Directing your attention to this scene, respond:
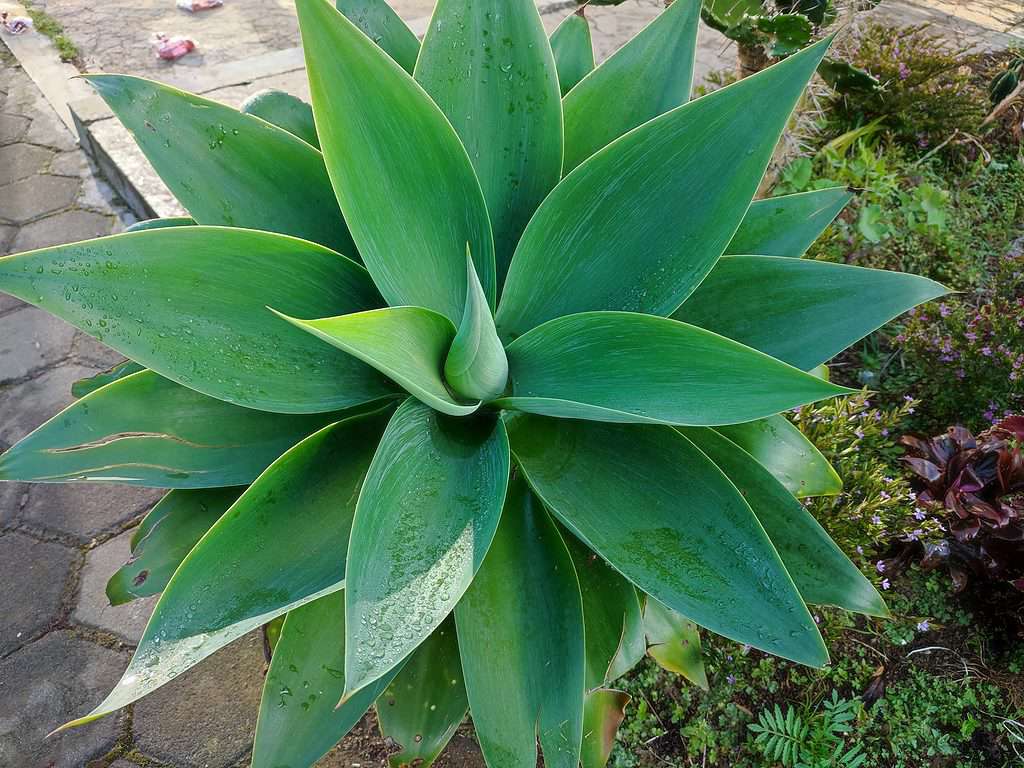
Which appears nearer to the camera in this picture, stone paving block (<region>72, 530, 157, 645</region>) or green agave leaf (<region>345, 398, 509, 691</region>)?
green agave leaf (<region>345, 398, 509, 691</region>)

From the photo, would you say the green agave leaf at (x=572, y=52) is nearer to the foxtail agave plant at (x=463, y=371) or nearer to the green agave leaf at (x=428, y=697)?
the foxtail agave plant at (x=463, y=371)

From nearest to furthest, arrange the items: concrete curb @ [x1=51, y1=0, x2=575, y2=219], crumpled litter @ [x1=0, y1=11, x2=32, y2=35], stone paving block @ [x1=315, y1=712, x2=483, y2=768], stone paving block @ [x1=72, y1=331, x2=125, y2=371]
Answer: stone paving block @ [x1=315, y1=712, x2=483, y2=768] < stone paving block @ [x1=72, y1=331, x2=125, y2=371] < concrete curb @ [x1=51, y1=0, x2=575, y2=219] < crumpled litter @ [x1=0, y1=11, x2=32, y2=35]

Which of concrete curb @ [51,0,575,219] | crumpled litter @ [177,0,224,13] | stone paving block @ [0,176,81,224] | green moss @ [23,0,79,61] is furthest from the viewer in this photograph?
crumpled litter @ [177,0,224,13]

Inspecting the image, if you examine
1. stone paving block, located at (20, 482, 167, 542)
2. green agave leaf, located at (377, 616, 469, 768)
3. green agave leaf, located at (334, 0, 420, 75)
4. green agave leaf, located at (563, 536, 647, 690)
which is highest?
green agave leaf, located at (334, 0, 420, 75)

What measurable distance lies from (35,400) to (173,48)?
2.12m

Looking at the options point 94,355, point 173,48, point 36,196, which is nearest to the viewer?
point 94,355

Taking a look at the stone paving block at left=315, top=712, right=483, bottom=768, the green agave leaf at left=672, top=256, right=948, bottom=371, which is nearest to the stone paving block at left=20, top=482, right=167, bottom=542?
the stone paving block at left=315, top=712, right=483, bottom=768

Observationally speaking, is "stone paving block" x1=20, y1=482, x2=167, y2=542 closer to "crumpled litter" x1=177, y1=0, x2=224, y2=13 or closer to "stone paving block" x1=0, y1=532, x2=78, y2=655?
"stone paving block" x1=0, y1=532, x2=78, y2=655

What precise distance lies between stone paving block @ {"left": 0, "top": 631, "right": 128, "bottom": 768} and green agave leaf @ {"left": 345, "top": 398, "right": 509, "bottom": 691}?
1.30 m

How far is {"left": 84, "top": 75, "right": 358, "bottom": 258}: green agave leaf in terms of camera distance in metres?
0.86

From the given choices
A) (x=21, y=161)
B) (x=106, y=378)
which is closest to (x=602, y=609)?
(x=106, y=378)

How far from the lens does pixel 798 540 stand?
923 millimetres

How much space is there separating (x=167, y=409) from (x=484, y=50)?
23.7 inches

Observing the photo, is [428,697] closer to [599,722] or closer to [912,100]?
[599,722]
